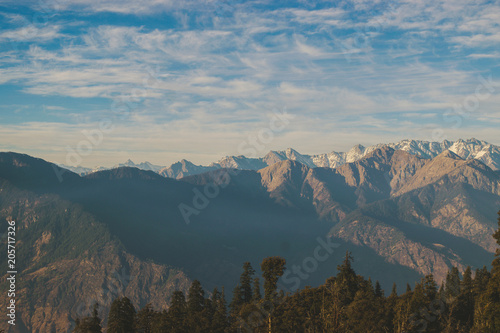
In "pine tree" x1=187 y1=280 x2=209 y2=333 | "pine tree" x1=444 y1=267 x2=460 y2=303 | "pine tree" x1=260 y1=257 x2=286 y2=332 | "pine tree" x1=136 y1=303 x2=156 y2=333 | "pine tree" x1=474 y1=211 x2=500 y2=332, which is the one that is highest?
"pine tree" x1=260 y1=257 x2=286 y2=332

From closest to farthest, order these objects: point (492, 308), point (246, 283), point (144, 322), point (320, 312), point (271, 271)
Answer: point (271, 271), point (492, 308), point (320, 312), point (144, 322), point (246, 283)

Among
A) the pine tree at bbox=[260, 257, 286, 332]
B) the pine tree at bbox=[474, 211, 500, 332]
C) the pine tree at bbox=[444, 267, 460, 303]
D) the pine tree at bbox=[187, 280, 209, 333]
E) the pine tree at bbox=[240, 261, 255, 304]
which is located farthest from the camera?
the pine tree at bbox=[240, 261, 255, 304]

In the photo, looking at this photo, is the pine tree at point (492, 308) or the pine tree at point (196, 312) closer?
the pine tree at point (492, 308)

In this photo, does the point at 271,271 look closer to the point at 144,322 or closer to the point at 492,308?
the point at 492,308

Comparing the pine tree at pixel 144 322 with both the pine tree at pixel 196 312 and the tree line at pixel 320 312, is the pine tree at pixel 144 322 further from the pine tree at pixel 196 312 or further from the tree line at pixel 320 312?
the pine tree at pixel 196 312

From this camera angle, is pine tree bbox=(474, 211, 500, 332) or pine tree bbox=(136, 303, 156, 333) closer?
pine tree bbox=(474, 211, 500, 332)

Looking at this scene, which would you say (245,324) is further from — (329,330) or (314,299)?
(329,330)

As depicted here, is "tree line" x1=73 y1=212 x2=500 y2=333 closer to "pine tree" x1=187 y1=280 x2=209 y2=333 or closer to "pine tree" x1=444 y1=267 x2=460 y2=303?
"pine tree" x1=187 y1=280 x2=209 y2=333

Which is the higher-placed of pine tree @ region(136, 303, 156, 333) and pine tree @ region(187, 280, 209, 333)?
pine tree @ region(187, 280, 209, 333)

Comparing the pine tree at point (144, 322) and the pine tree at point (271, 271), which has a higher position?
the pine tree at point (271, 271)

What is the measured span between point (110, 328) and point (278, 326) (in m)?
39.8

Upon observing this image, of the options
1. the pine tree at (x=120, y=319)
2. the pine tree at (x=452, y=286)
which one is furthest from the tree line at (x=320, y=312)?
the pine tree at (x=452, y=286)

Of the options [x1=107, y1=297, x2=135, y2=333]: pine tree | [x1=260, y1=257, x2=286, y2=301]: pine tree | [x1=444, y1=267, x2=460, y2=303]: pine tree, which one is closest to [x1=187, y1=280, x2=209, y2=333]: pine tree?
[x1=107, y1=297, x2=135, y2=333]: pine tree

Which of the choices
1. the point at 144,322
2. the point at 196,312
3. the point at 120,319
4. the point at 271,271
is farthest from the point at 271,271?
the point at 144,322
